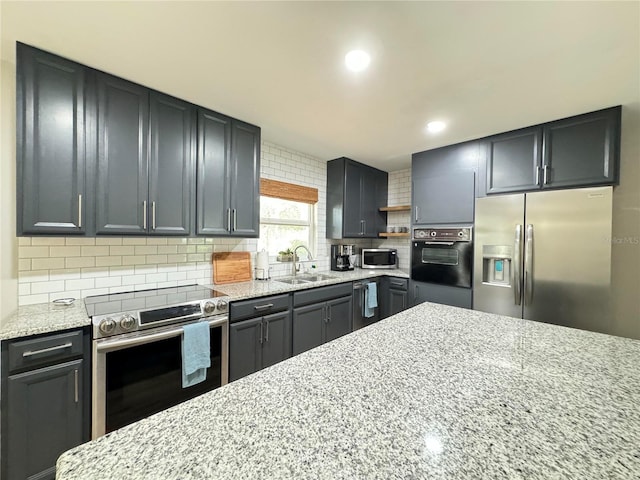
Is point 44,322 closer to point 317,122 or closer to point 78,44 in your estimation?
point 78,44

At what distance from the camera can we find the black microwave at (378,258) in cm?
377

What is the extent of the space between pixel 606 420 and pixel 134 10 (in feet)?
7.32

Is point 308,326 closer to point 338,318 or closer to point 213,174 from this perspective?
point 338,318

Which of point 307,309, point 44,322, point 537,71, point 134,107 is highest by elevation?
point 537,71

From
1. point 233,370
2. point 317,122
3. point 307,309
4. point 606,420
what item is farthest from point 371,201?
point 606,420

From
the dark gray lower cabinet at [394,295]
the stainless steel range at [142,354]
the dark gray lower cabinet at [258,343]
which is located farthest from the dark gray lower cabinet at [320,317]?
the stainless steel range at [142,354]

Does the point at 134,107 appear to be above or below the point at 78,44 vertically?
below

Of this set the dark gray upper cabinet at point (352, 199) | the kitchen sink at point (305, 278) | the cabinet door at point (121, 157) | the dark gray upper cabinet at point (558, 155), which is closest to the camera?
the cabinet door at point (121, 157)

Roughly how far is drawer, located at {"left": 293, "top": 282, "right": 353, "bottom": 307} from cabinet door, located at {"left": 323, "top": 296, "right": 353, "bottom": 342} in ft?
0.22

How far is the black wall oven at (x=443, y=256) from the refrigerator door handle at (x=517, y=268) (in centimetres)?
38

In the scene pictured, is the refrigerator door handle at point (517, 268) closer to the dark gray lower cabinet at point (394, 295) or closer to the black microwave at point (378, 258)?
the dark gray lower cabinet at point (394, 295)

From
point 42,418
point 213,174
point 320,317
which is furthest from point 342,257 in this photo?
point 42,418

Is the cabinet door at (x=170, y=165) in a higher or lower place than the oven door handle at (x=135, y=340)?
higher

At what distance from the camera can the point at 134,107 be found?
1.78 m
